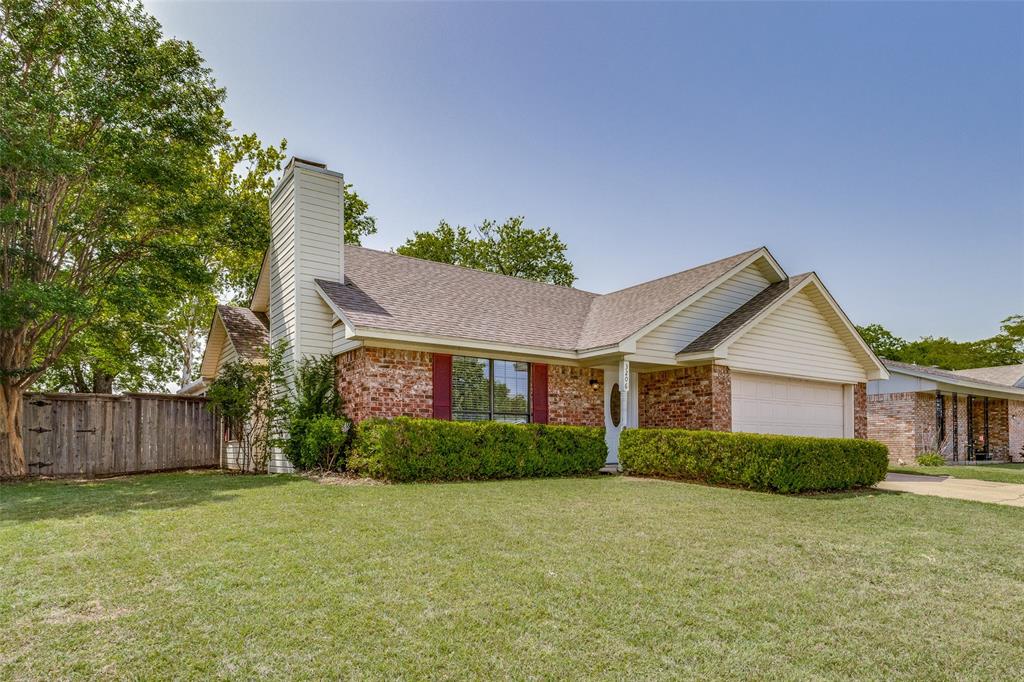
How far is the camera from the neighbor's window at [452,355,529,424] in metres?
12.5

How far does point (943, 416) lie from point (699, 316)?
13.5 meters

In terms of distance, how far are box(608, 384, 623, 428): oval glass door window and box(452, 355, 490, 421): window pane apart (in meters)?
3.27

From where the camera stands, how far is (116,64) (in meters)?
12.1

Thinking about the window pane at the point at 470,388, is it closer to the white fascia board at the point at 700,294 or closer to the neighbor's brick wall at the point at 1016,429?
the white fascia board at the point at 700,294

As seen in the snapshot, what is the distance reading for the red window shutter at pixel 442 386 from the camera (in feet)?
39.6

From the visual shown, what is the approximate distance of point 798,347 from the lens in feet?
48.2

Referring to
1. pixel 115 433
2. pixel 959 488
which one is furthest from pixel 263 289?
pixel 959 488

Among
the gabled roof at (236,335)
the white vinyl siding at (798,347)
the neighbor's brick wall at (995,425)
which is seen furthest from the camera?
the neighbor's brick wall at (995,425)

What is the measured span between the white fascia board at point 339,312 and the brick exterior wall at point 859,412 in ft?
44.2

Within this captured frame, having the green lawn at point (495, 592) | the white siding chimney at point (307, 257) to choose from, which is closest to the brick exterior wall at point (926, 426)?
the green lawn at point (495, 592)

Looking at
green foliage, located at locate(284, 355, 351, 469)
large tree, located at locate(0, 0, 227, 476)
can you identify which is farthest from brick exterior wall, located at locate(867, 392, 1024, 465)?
large tree, located at locate(0, 0, 227, 476)

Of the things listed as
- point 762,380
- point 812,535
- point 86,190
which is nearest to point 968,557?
point 812,535

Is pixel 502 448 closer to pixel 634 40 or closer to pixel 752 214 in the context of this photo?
pixel 634 40

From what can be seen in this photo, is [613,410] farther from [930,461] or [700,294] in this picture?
[930,461]
